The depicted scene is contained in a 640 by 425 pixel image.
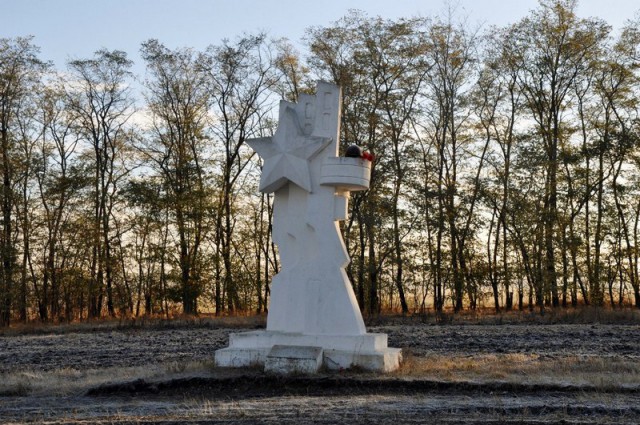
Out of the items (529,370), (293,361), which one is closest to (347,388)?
(293,361)

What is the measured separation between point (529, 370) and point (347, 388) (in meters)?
3.14

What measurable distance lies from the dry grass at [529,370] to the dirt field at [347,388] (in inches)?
0.7

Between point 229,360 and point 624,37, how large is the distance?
A: 90.3 feet

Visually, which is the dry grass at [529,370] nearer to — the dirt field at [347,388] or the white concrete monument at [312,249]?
the dirt field at [347,388]

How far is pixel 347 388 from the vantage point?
11.9 m

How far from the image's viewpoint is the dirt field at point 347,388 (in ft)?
31.0

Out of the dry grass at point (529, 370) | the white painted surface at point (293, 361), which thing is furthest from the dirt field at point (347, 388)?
the white painted surface at point (293, 361)

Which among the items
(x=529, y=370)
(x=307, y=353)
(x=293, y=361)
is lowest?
(x=529, y=370)

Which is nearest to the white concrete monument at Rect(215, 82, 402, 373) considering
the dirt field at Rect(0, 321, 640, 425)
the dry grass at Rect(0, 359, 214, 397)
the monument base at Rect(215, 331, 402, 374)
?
the monument base at Rect(215, 331, 402, 374)

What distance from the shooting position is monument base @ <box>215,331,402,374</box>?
12617 mm

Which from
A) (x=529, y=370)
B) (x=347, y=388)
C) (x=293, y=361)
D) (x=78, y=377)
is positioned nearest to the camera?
(x=347, y=388)

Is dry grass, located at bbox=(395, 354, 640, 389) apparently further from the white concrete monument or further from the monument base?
the white concrete monument

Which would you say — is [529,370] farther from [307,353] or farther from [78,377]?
[78,377]

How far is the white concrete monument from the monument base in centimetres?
2
